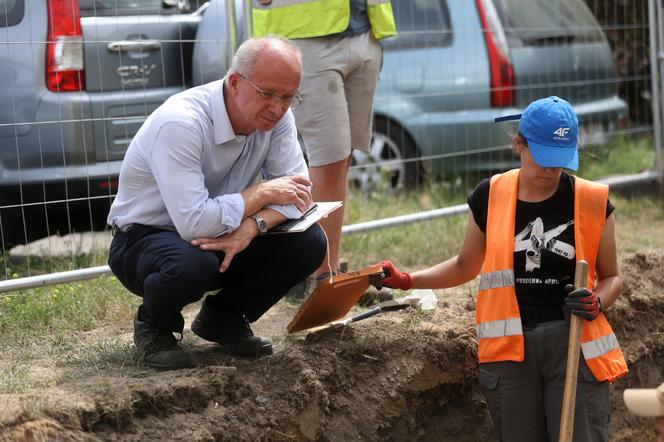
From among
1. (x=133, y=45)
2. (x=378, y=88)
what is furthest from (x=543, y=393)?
(x=378, y=88)

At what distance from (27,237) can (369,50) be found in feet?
6.27

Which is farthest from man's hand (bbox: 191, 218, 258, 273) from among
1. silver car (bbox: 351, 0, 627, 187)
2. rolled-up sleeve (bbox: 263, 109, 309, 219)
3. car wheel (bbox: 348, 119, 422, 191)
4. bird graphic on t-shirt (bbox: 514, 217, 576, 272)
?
car wheel (bbox: 348, 119, 422, 191)

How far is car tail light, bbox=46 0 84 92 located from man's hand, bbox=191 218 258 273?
173cm

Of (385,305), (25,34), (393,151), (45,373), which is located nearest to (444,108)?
(393,151)

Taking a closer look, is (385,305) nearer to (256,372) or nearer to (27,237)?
(256,372)

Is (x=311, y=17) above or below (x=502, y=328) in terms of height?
above

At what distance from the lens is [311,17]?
4.85 m

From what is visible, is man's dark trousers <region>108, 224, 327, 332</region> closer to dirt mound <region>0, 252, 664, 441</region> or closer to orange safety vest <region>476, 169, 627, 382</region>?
dirt mound <region>0, 252, 664, 441</region>

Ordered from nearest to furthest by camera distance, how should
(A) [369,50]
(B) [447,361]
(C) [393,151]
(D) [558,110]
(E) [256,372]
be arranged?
(D) [558,110] < (E) [256,372] < (B) [447,361] < (A) [369,50] < (C) [393,151]

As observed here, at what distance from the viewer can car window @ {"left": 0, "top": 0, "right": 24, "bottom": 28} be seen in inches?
193

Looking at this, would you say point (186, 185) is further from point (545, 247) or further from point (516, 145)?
point (545, 247)

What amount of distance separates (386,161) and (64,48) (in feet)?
9.30

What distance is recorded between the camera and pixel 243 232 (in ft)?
12.9

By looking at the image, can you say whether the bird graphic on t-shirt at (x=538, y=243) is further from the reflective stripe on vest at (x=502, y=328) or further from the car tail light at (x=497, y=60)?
the car tail light at (x=497, y=60)
